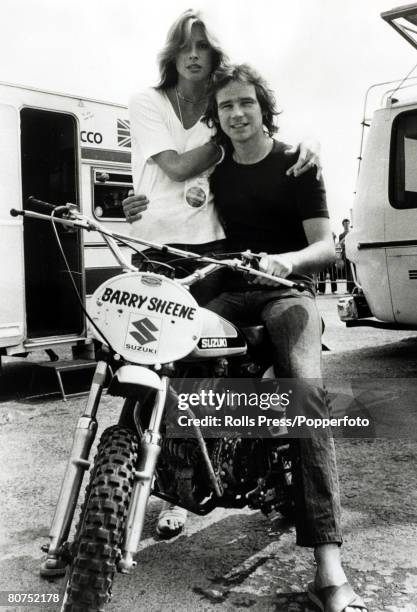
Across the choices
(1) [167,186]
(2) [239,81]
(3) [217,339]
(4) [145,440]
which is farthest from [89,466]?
(2) [239,81]

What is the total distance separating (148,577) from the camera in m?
2.13

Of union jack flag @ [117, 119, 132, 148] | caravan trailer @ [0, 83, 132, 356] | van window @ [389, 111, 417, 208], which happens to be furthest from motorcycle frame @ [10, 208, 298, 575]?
union jack flag @ [117, 119, 132, 148]

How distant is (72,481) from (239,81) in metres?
1.35

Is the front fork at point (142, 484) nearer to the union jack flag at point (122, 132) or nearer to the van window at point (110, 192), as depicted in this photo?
the van window at point (110, 192)

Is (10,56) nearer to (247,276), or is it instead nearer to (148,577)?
(247,276)

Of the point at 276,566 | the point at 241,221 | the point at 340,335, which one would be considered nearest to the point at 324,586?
the point at 276,566

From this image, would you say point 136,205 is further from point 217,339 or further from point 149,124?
point 217,339

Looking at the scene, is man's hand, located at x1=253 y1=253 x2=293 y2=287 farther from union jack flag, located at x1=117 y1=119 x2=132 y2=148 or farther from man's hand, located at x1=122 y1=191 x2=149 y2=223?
union jack flag, located at x1=117 y1=119 x2=132 y2=148

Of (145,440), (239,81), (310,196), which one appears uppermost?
(239,81)

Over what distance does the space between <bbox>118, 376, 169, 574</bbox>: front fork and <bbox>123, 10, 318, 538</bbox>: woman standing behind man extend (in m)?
0.66

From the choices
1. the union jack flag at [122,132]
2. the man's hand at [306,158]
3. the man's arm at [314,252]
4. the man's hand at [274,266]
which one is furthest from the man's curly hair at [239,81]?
the union jack flag at [122,132]

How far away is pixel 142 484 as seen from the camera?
164 centimetres

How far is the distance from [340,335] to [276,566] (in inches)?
215

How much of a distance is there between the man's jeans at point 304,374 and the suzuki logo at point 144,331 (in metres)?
0.49
